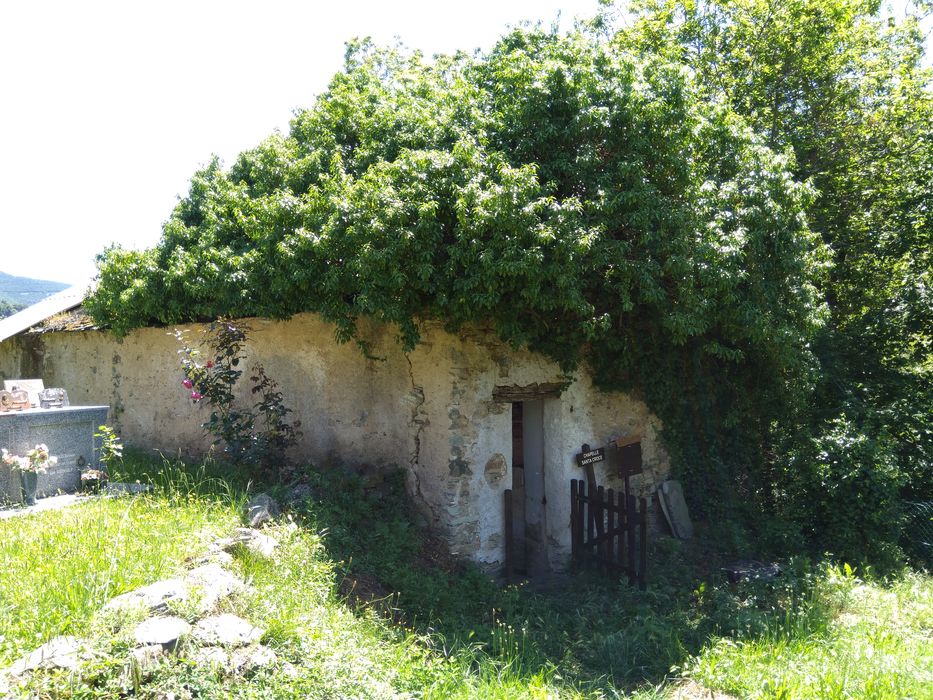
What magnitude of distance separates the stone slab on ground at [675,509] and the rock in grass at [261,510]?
4590mm

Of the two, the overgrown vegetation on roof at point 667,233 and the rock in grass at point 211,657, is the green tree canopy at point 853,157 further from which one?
the rock in grass at point 211,657

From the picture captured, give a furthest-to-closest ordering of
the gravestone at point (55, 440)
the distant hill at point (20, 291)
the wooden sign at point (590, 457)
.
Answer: the distant hill at point (20, 291) → the wooden sign at point (590, 457) → the gravestone at point (55, 440)

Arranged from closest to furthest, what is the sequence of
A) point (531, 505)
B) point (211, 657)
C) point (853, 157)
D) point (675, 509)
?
1. point (211, 657)
2. point (531, 505)
3. point (675, 509)
4. point (853, 157)

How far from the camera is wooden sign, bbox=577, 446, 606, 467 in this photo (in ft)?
23.5

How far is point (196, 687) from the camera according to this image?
10.4 ft

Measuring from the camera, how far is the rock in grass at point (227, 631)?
348 cm

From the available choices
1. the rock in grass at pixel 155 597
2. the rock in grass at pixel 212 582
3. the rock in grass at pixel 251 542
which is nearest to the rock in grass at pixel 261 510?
the rock in grass at pixel 251 542

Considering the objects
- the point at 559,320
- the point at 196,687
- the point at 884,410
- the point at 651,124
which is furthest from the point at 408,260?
the point at 884,410

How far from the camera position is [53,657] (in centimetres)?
313

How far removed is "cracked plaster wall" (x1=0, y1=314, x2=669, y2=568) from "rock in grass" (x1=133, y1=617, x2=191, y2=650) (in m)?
3.28

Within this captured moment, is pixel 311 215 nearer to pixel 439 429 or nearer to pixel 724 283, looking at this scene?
pixel 439 429

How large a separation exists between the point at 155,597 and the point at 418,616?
2.00 m

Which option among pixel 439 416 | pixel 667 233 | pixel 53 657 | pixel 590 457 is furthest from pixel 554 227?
pixel 53 657

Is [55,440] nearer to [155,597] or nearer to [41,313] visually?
[155,597]
